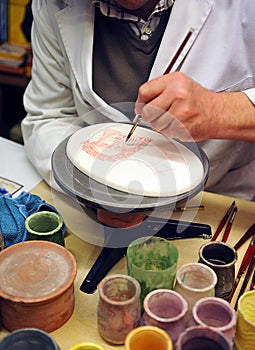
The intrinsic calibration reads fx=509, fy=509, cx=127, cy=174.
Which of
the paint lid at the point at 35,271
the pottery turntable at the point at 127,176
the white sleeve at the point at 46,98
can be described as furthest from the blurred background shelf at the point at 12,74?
the paint lid at the point at 35,271

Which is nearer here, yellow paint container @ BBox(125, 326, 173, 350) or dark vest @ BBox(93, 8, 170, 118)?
yellow paint container @ BBox(125, 326, 173, 350)

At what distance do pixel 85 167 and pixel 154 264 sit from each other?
0.76ft

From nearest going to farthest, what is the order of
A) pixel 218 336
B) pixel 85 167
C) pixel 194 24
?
1. pixel 218 336
2. pixel 85 167
3. pixel 194 24

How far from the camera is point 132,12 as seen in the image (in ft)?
4.10

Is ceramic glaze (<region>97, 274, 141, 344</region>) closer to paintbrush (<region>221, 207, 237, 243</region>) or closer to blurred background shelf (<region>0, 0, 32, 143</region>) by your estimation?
paintbrush (<region>221, 207, 237, 243</region>)

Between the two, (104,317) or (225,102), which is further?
(225,102)

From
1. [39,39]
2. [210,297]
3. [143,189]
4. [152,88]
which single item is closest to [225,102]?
[152,88]

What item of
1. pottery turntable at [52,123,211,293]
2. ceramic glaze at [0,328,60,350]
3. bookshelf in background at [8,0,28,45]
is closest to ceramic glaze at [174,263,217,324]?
pottery turntable at [52,123,211,293]

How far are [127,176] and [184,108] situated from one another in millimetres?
192

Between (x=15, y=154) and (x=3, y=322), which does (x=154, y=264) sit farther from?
(x=15, y=154)

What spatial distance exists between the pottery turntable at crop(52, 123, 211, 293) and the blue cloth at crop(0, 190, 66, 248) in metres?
0.15

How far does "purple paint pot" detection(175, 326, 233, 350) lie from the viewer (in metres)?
0.72

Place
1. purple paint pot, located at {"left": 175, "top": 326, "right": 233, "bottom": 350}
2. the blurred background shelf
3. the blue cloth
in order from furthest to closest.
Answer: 1. the blurred background shelf
2. the blue cloth
3. purple paint pot, located at {"left": 175, "top": 326, "right": 233, "bottom": 350}

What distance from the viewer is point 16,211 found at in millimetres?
1107
